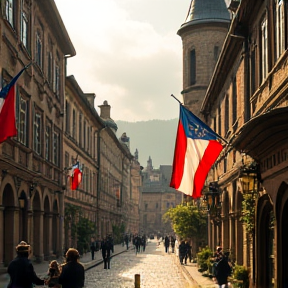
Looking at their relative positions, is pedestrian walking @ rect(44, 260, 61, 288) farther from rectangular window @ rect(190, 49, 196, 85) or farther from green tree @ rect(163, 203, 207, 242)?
rectangular window @ rect(190, 49, 196, 85)

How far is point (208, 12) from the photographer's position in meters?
50.8

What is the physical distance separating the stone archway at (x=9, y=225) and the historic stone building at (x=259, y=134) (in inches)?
320

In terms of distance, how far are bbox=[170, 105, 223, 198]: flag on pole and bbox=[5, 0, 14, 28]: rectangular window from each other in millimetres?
7741

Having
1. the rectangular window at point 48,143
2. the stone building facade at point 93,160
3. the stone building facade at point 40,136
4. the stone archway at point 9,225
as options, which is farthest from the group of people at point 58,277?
the stone building facade at point 93,160

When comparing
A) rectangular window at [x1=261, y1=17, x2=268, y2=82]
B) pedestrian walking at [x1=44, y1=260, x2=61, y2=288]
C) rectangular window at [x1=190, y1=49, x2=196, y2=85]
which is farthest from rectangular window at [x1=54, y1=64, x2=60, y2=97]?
pedestrian walking at [x1=44, y1=260, x2=61, y2=288]

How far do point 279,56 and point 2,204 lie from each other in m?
12.1

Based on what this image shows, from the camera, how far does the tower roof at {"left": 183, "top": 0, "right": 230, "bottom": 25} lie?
50.6m

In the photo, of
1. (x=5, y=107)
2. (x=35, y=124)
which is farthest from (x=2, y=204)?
(x=5, y=107)

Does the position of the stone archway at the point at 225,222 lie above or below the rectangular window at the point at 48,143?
below

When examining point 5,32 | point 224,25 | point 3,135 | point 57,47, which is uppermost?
point 224,25

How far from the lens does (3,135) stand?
Answer: 16.9m

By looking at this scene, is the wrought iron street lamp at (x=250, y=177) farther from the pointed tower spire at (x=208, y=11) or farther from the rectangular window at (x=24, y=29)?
the pointed tower spire at (x=208, y=11)

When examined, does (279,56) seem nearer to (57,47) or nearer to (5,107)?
(5,107)

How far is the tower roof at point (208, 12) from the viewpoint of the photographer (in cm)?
5056
